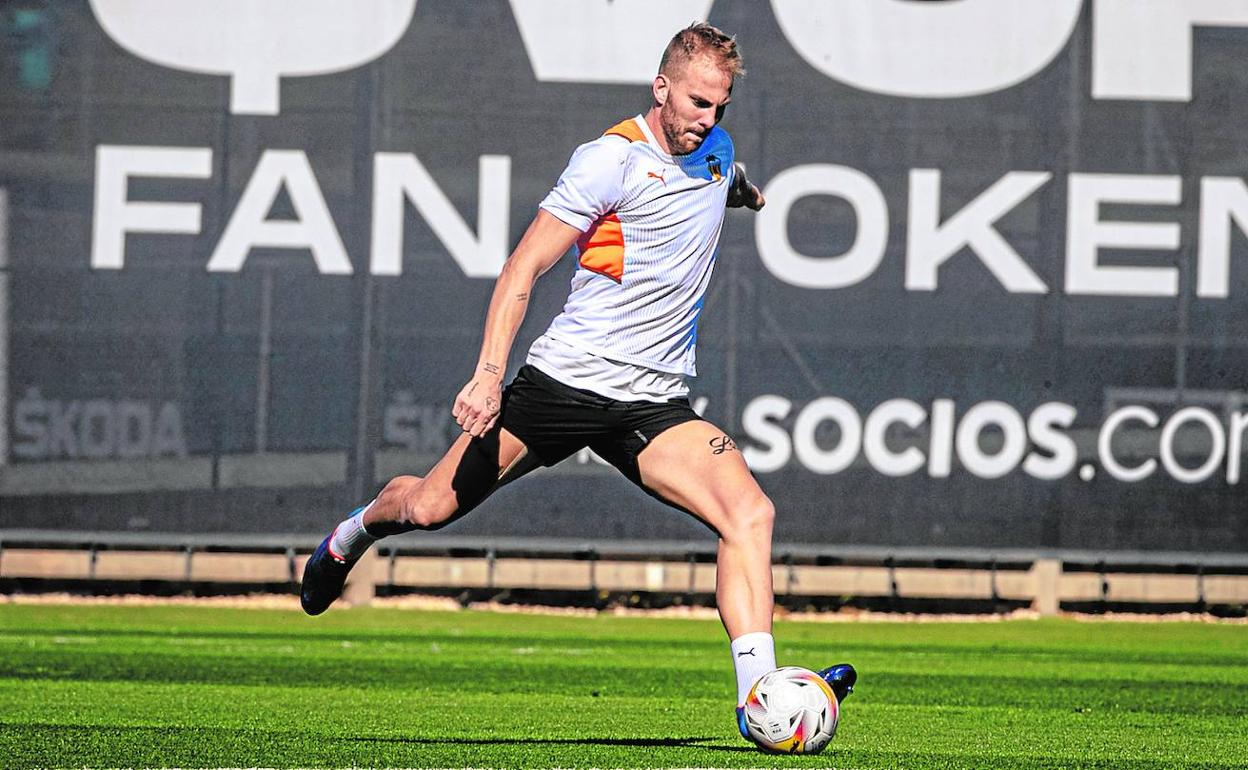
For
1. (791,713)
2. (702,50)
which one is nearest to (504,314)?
(702,50)

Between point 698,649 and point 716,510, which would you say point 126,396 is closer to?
point 698,649

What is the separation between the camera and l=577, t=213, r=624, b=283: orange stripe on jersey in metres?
4.77

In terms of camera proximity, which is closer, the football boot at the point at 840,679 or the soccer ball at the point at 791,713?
the soccer ball at the point at 791,713

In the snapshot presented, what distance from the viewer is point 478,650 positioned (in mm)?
8648

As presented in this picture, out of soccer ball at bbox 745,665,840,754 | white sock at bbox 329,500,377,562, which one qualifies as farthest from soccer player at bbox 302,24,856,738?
white sock at bbox 329,500,377,562

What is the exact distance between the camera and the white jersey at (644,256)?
4734 mm

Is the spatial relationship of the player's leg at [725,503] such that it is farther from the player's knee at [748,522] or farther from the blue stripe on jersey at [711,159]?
the blue stripe on jersey at [711,159]

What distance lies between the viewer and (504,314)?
455 centimetres

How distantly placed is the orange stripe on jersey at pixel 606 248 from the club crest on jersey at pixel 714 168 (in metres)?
0.32

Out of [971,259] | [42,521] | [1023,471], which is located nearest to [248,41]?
[42,521]

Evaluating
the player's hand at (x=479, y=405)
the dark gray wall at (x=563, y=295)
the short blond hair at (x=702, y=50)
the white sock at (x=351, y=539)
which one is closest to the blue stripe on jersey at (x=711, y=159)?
the short blond hair at (x=702, y=50)

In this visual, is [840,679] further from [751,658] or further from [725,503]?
[725,503]

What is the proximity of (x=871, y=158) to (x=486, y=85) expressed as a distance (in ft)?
7.58

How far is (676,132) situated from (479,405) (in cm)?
90
